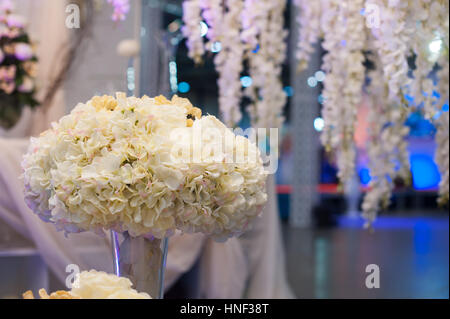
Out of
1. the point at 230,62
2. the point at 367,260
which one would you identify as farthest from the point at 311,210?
the point at 230,62

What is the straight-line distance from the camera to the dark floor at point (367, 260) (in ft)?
12.0

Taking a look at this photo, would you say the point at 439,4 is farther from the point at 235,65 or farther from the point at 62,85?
the point at 62,85

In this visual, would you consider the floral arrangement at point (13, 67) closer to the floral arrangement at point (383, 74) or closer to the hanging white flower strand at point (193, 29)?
the hanging white flower strand at point (193, 29)

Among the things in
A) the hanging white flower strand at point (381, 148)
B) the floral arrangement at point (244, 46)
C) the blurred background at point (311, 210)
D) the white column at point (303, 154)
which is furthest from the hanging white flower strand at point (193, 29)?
the white column at point (303, 154)

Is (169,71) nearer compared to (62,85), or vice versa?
(169,71)

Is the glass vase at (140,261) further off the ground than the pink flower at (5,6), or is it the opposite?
the pink flower at (5,6)

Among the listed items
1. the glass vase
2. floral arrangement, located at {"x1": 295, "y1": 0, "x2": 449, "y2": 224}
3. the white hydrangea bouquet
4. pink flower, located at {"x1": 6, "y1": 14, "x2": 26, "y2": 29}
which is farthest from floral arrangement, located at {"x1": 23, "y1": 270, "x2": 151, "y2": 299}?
pink flower, located at {"x1": 6, "y1": 14, "x2": 26, "y2": 29}

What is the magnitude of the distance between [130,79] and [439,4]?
1.93m

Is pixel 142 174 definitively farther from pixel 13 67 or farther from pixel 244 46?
pixel 13 67

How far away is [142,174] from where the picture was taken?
1115 millimetres

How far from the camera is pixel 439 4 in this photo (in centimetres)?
195

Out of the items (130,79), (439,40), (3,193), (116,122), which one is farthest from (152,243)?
(130,79)

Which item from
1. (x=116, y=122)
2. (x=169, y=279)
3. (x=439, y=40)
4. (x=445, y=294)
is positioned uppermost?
(x=439, y=40)

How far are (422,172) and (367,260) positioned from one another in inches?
299
